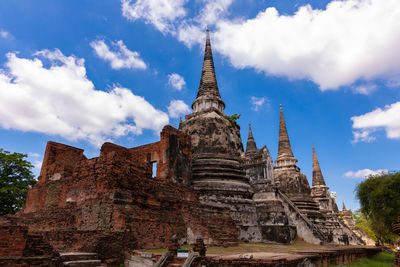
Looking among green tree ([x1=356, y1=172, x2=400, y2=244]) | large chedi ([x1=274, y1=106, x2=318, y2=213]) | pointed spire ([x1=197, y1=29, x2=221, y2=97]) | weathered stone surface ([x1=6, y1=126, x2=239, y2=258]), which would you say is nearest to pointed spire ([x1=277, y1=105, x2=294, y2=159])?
large chedi ([x1=274, y1=106, x2=318, y2=213])

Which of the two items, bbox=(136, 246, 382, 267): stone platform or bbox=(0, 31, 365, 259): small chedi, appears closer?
bbox=(136, 246, 382, 267): stone platform

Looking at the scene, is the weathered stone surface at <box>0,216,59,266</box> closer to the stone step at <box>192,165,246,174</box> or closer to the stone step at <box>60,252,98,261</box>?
the stone step at <box>60,252,98,261</box>

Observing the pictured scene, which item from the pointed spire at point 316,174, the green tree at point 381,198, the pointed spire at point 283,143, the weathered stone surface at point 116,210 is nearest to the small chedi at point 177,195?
the weathered stone surface at point 116,210

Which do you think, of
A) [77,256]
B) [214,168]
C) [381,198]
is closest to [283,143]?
[381,198]

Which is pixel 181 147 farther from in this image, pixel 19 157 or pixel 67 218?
pixel 19 157

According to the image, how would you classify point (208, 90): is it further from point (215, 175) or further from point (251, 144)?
point (215, 175)

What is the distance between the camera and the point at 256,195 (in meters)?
16.6

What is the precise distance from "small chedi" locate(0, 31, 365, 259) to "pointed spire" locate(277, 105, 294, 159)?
301cm

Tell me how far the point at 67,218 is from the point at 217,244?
5.76 meters

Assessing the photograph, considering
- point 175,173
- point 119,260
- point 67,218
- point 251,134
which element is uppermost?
point 251,134

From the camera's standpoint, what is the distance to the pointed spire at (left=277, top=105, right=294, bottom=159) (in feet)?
92.0

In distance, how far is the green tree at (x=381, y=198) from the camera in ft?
55.4

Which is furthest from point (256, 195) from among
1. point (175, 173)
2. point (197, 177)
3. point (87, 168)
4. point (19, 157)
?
point (19, 157)

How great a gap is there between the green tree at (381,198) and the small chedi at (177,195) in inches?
161
